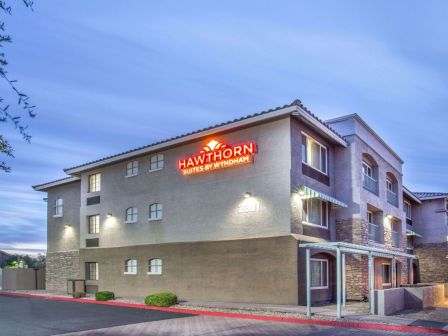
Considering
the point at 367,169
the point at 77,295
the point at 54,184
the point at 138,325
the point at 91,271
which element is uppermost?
the point at 367,169

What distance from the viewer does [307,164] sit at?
958 inches

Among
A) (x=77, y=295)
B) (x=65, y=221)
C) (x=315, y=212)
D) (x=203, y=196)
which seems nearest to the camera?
(x=315, y=212)

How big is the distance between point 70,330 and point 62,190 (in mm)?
22400

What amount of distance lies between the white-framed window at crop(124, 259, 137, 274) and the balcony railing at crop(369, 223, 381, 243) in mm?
13778

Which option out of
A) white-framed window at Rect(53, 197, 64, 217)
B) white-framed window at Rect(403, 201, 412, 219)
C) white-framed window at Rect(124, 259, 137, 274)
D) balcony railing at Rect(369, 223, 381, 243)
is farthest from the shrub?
white-framed window at Rect(403, 201, 412, 219)

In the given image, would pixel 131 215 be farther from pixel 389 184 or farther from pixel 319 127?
pixel 389 184

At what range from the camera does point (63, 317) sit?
18.9m

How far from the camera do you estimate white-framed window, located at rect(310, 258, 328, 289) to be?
77.3 feet

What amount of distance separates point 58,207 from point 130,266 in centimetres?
1038

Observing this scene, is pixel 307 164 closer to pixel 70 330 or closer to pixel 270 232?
pixel 270 232

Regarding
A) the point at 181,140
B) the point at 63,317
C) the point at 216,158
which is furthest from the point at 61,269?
the point at 63,317

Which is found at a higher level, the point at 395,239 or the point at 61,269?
the point at 395,239

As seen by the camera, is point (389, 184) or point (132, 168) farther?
point (389, 184)

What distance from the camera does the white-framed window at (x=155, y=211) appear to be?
28.0 meters
